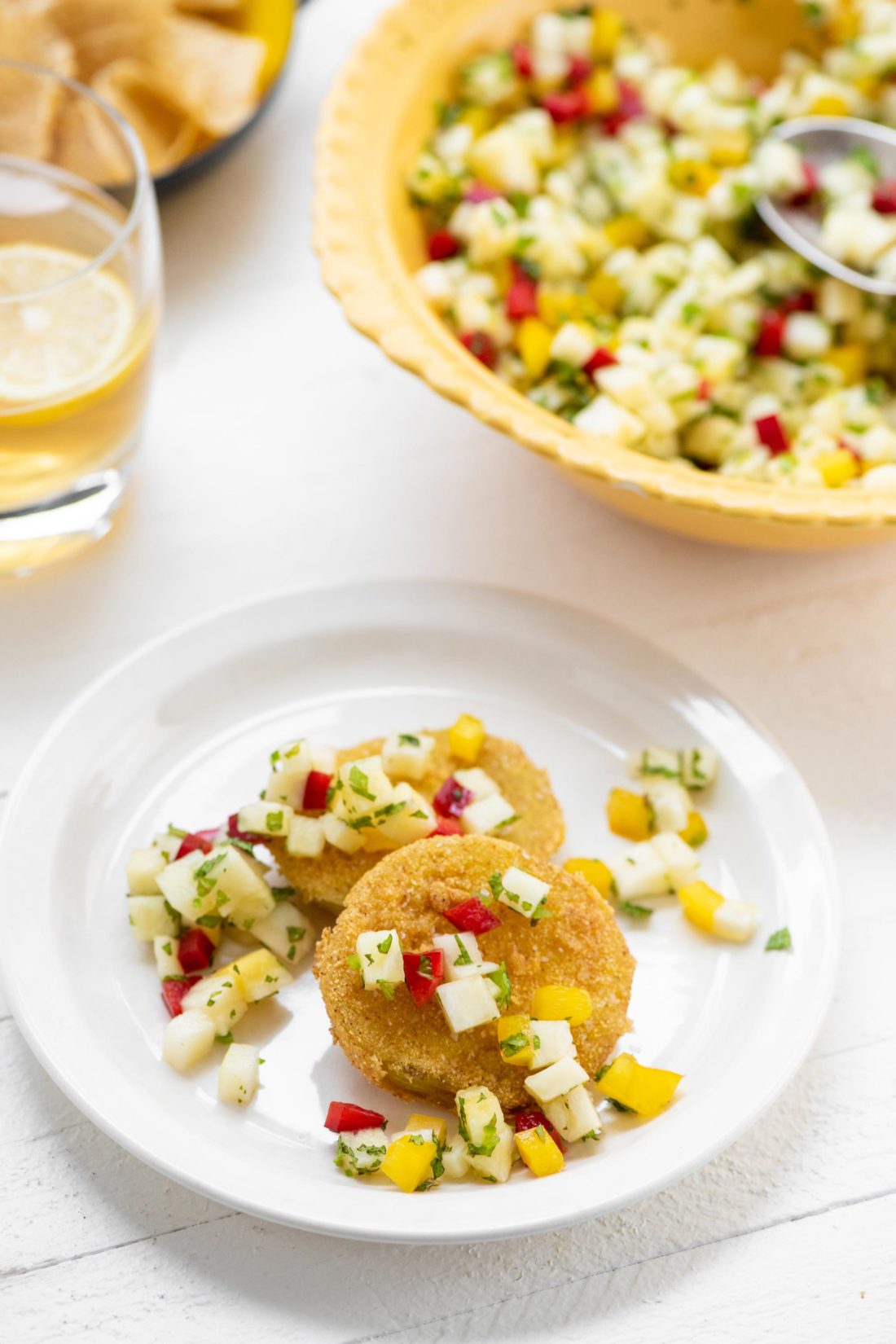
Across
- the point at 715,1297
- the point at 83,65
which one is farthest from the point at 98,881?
the point at 83,65

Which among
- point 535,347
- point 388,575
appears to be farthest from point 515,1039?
point 535,347

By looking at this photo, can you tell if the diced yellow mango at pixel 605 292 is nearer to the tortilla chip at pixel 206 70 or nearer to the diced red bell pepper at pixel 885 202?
the diced red bell pepper at pixel 885 202

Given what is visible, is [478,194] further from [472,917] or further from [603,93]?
[472,917]

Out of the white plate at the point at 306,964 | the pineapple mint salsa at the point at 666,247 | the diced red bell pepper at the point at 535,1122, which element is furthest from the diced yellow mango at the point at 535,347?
the diced red bell pepper at the point at 535,1122

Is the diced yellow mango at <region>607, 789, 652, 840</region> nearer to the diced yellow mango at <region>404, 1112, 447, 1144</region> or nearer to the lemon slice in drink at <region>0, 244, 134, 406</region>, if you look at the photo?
the diced yellow mango at <region>404, 1112, 447, 1144</region>

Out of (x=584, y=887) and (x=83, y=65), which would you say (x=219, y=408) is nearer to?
(x=83, y=65)

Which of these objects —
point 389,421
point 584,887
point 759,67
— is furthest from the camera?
point 759,67
